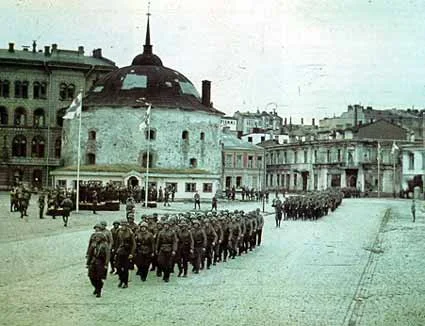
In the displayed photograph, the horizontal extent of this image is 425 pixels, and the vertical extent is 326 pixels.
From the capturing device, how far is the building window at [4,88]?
239 feet

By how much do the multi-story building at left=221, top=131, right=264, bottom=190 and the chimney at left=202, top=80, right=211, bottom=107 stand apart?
43.5 feet

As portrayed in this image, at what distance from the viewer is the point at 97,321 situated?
10.7 meters

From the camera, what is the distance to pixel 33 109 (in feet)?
242

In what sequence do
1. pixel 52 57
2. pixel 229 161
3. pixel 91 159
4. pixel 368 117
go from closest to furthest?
pixel 91 159 → pixel 52 57 → pixel 229 161 → pixel 368 117

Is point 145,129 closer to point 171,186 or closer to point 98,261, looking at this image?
point 171,186

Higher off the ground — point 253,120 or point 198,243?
point 253,120

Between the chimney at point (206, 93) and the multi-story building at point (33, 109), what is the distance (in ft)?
40.7

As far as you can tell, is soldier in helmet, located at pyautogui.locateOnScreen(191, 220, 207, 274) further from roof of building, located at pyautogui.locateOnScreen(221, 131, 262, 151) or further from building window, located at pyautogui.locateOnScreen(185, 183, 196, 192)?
roof of building, located at pyautogui.locateOnScreen(221, 131, 262, 151)

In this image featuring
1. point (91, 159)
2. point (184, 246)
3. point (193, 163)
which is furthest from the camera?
point (193, 163)

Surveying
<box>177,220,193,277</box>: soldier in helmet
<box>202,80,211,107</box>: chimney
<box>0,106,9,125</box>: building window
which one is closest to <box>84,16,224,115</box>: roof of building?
<box>202,80,211,107</box>: chimney

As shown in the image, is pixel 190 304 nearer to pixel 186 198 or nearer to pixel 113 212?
pixel 113 212

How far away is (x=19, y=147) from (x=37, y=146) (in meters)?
1.90

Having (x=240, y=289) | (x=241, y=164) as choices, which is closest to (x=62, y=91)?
(x=241, y=164)

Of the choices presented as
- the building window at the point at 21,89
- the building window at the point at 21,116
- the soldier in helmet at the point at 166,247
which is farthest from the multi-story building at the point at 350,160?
the soldier in helmet at the point at 166,247
